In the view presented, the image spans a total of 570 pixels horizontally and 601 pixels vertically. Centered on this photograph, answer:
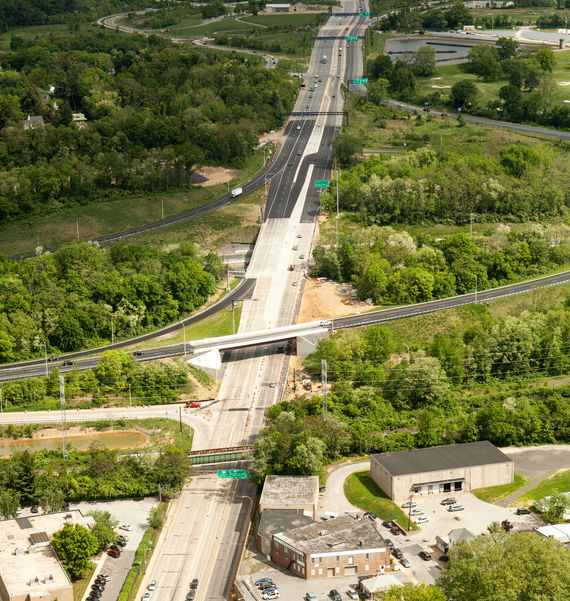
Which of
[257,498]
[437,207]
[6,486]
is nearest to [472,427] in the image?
[257,498]

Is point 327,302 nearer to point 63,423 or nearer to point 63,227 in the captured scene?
point 63,423

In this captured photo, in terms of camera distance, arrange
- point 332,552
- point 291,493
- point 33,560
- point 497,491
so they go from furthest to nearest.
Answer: point 497,491 < point 291,493 < point 33,560 < point 332,552

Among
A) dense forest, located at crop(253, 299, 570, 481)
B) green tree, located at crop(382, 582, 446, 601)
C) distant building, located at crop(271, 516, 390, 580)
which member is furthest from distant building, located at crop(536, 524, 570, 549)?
dense forest, located at crop(253, 299, 570, 481)

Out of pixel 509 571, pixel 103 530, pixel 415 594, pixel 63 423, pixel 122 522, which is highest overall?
pixel 509 571

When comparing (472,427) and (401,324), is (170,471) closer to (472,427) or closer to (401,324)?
(472,427)

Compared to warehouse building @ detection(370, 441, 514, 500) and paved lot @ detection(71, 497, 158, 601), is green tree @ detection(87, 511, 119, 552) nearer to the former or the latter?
paved lot @ detection(71, 497, 158, 601)

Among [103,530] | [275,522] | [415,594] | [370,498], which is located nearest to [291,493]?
[275,522]

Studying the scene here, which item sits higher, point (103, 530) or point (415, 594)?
point (415, 594)

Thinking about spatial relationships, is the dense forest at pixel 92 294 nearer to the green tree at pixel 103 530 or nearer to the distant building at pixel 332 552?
the green tree at pixel 103 530
